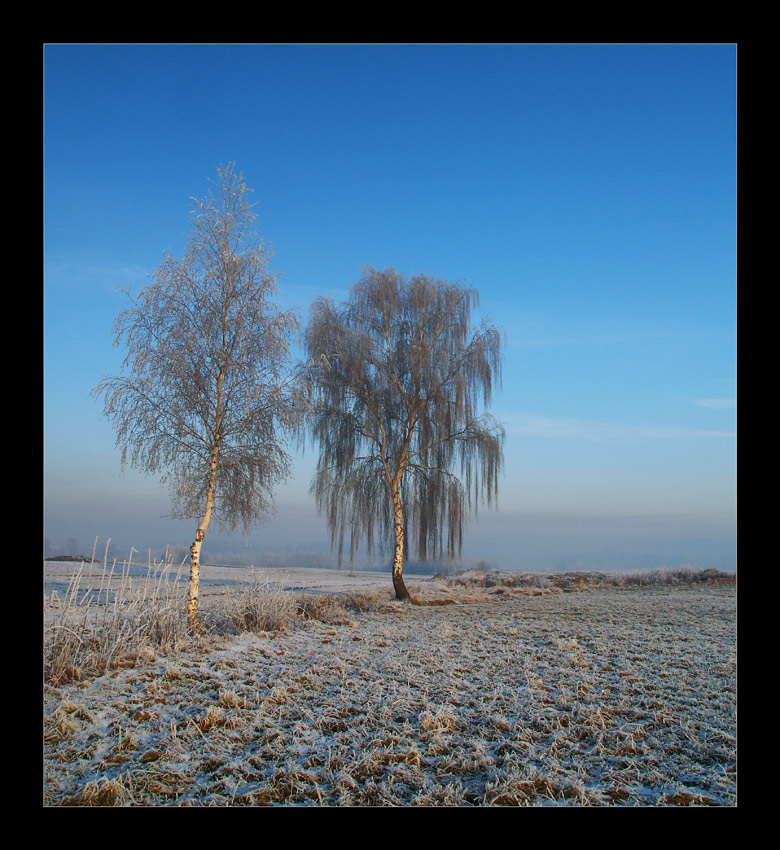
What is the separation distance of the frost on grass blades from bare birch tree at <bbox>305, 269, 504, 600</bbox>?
4.29 meters

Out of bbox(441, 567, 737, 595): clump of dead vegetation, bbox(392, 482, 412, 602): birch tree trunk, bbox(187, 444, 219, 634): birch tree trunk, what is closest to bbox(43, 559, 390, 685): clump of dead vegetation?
bbox(187, 444, 219, 634): birch tree trunk

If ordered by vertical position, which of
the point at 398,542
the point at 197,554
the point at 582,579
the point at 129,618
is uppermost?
the point at 197,554

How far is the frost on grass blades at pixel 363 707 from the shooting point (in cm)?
303

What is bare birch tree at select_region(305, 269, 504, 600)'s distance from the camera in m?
12.7

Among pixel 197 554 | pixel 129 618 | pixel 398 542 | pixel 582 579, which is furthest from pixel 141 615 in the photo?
pixel 582 579

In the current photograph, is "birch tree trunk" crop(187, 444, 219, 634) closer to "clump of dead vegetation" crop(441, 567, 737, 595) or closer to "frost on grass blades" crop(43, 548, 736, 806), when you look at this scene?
"frost on grass blades" crop(43, 548, 736, 806)

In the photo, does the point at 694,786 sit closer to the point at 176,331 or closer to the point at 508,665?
the point at 508,665

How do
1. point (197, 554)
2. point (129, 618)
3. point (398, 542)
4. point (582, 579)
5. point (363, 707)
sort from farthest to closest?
1. point (582, 579)
2. point (398, 542)
3. point (197, 554)
4. point (129, 618)
5. point (363, 707)

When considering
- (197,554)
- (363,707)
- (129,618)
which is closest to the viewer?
(363,707)

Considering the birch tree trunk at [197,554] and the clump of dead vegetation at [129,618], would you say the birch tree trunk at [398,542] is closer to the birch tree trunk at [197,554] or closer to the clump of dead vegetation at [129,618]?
the clump of dead vegetation at [129,618]

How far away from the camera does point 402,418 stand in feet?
41.7

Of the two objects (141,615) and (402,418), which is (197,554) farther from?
(402,418)

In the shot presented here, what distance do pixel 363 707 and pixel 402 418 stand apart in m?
8.76
